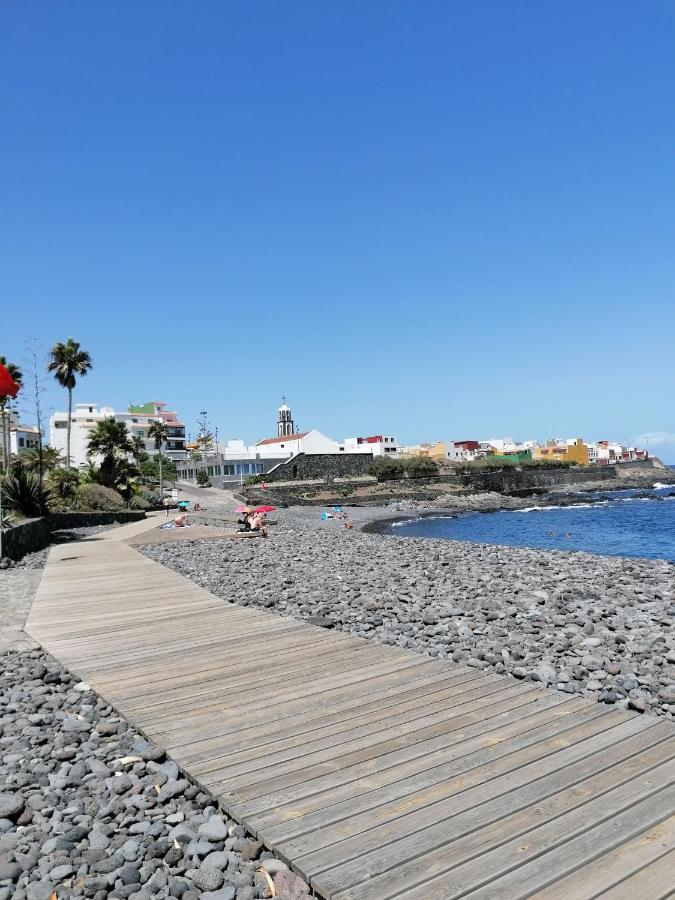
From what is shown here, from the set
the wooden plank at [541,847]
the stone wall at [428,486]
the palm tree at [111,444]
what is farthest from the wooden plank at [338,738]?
the stone wall at [428,486]

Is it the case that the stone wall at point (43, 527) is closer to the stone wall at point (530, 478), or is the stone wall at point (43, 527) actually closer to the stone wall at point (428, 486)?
the stone wall at point (428, 486)

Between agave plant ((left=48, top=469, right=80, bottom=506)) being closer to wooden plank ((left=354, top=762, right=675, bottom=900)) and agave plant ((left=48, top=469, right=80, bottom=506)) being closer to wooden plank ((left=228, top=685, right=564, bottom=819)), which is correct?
wooden plank ((left=228, top=685, right=564, bottom=819))

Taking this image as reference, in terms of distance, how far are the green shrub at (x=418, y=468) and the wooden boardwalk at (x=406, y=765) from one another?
63.9 metres

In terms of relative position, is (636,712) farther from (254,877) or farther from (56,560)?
(56,560)

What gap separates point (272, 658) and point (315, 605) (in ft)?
9.00

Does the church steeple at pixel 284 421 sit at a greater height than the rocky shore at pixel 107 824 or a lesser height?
greater

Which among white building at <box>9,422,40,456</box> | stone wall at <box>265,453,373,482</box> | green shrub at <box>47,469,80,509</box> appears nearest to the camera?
green shrub at <box>47,469,80,509</box>

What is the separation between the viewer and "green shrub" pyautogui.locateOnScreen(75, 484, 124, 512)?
94.2ft

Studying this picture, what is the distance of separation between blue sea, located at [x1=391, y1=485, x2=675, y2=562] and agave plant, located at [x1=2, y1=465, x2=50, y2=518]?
15.7 meters

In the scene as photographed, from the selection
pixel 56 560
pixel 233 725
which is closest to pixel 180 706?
pixel 233 725

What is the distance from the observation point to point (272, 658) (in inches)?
210

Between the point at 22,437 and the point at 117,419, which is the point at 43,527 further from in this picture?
the point at 117,419

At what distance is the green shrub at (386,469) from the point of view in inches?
2670

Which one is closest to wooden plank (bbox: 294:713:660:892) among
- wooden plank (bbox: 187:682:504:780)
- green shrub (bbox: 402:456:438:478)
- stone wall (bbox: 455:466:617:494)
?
wooden plank (bbox: 187:682:504:780)
